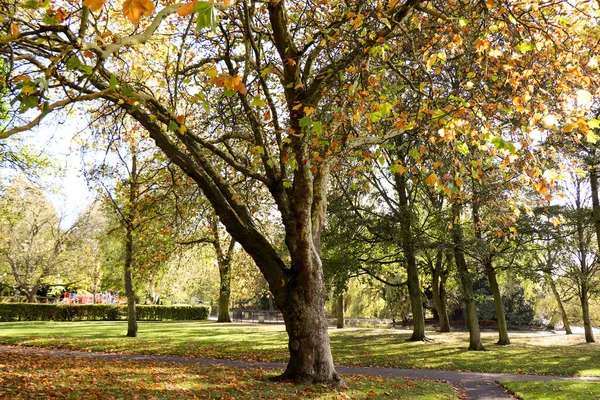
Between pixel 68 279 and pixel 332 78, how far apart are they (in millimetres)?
38393

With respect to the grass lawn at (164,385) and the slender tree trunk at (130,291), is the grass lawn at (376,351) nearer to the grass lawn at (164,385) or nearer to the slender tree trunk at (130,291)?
the slender tree trunk at (130,291)

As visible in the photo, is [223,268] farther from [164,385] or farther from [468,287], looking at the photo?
[164,385]

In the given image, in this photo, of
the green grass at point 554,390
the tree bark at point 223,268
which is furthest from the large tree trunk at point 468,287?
the tree bark at point 223,268

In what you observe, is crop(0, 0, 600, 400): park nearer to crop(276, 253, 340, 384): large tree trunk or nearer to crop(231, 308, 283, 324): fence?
crop(276, 253, 340, 384): large tree trunk

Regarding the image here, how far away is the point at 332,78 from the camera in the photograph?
7.71 m

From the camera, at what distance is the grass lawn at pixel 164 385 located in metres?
7.29

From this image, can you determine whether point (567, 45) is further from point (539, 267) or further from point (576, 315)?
point (576, 315)

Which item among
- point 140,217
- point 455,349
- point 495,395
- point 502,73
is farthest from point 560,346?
point 140,217

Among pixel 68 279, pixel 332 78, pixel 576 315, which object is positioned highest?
pixel 332 78

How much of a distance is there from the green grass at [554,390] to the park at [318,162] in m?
0.08

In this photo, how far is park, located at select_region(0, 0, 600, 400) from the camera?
20.4ft

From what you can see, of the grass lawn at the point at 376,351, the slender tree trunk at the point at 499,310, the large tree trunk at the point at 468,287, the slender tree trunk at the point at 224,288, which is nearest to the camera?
the grass lawn at the point at 376,351

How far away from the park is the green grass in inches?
3.2

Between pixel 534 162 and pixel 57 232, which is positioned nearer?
pixel 534 162
